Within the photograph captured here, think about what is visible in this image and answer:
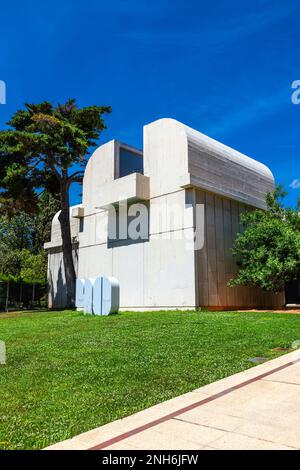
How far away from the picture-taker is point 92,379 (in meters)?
5.19

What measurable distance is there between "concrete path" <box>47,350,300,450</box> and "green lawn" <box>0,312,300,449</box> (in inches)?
9.5

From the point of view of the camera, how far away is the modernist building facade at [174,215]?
1552 cm

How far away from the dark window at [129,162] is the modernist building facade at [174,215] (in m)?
0.05

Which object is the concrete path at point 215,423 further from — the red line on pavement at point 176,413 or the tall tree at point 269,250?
the tall tree at point 269,250

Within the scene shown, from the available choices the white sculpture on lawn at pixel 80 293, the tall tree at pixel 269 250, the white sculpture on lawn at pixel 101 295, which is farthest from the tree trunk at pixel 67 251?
the tall tree at pixel 269 250

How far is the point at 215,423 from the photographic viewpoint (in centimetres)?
354

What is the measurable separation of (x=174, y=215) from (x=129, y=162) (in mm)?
5172

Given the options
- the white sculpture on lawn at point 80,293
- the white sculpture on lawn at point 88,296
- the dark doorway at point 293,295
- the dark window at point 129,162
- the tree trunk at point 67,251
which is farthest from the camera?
the tree trunk at point 67,251

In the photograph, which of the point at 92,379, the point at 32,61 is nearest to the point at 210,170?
the point at 32,61

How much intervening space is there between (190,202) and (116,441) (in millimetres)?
12795

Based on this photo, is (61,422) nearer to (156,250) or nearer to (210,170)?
(156,250)

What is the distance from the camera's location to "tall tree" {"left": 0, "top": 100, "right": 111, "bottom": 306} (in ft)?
67.9

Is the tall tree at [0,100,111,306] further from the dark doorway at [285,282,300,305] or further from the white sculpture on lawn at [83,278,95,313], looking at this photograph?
the dark doorway at [285,282,300,305]

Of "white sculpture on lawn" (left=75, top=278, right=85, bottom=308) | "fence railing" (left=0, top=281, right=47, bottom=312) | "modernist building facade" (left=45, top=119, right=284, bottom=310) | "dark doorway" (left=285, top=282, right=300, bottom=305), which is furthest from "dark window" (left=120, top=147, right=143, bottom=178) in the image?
"fence railing" (left=0, top=281, right=47, bottom=312)
